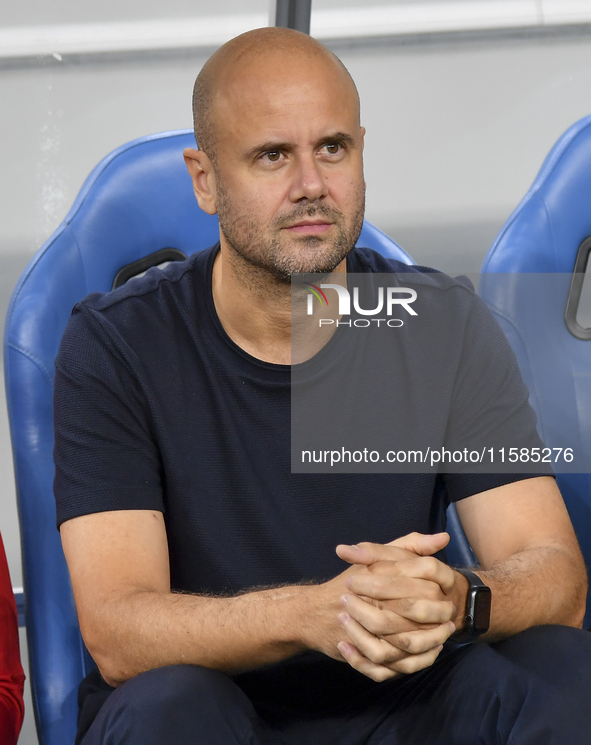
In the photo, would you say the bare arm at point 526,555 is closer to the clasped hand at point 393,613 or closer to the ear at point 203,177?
the clasped hand at point 393,613

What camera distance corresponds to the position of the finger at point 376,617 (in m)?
1.03

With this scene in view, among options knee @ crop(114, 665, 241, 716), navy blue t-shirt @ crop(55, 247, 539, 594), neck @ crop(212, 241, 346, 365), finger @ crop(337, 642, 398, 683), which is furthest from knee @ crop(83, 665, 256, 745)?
neck @ crop(212, 241, 346, 365)

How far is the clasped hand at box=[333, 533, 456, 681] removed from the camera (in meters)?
1.04

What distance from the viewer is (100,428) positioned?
1241mm

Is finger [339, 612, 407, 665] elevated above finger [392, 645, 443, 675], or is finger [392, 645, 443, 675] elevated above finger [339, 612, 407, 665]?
finger [339, 612, 407, 665]

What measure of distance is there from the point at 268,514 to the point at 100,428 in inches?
10.4

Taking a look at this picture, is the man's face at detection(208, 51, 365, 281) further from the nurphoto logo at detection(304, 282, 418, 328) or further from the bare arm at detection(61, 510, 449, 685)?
the bare arm at detection(61, 510, 449, 685)

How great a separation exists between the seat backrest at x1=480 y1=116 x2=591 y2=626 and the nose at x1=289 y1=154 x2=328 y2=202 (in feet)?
1.62

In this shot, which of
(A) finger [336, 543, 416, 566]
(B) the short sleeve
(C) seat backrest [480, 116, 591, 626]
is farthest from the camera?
(C) seat backrest [480, 116, 591, 626]

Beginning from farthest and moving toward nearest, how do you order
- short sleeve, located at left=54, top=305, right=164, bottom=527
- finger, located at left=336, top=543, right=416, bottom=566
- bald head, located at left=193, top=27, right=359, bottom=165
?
bald head, located at left=193, top=27, right=359, bottom=165 → short sleeve, located at left=54, top=305, right=164, bottom=527 → finger, located at left=336, top=543, right=416, bottom=566

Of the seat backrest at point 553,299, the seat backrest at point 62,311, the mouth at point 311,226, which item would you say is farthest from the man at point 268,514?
the seat backrest at point 553,299

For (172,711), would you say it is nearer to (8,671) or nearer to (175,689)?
(175,689)

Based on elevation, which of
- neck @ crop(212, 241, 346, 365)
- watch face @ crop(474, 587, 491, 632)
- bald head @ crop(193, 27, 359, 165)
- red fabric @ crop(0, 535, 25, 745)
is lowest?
red fabric @ crop(0, 535, 25, 745)

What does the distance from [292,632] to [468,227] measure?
1.53 meters
